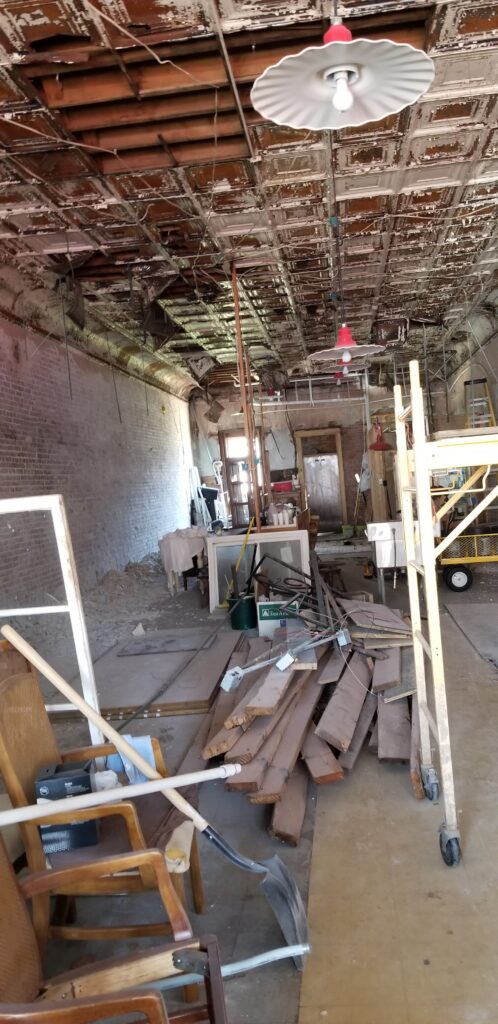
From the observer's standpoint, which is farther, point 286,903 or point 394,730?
point 394,730

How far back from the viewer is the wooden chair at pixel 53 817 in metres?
2.19

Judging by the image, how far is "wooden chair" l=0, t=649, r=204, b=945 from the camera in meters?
2.19

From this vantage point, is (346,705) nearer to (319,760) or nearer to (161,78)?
(319,760)

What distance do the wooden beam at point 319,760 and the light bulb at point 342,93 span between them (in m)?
3.13

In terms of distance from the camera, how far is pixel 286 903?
2.41 m

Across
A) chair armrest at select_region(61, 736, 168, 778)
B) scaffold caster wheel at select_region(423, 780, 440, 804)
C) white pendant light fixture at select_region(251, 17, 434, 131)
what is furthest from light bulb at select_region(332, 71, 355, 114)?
scaffold caster wheel at select_region(423, 780, 440, 804)

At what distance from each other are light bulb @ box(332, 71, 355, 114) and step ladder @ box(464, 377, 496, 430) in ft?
23.4

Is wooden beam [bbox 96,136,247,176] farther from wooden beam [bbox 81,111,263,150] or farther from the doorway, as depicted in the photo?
the doorway

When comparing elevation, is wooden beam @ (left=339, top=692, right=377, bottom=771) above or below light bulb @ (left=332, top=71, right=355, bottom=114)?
below

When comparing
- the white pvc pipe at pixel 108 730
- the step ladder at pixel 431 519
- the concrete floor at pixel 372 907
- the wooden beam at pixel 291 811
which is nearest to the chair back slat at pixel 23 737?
the white pvc pipe at pixel 108 730

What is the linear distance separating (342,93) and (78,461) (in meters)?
6.81

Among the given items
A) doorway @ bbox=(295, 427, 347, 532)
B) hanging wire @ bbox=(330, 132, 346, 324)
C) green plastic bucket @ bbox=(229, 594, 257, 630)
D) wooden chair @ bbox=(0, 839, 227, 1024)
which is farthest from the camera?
doorway @ bbox=(295, 427, 347, 532)

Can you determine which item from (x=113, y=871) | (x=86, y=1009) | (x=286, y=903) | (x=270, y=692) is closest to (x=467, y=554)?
(x=270, y=692)

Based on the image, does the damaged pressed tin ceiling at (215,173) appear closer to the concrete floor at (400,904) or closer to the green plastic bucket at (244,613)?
the green plastic bucket at (244,613)
